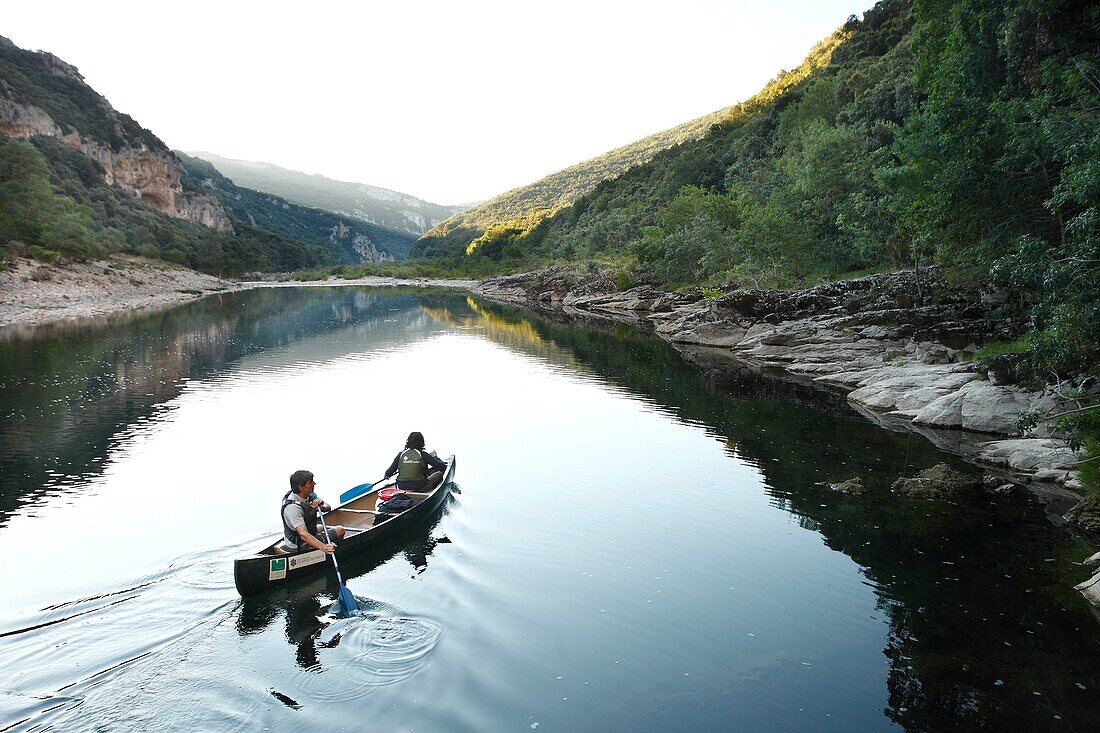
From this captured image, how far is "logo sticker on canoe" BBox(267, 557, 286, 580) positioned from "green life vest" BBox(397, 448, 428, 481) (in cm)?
395

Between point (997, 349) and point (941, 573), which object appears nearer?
point (941, 573)

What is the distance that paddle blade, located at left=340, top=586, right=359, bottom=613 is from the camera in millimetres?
10102

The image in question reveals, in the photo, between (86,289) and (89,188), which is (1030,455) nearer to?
(86,289)

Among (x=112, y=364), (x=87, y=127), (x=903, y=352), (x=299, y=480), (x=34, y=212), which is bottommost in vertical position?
(x=903, y=352)

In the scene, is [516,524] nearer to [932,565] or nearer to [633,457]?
[633,457]

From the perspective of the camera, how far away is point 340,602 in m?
10.2

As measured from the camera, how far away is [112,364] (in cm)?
3203

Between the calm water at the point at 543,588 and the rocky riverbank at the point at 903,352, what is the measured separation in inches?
74.9

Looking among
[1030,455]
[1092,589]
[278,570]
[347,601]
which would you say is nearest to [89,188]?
[278,570]

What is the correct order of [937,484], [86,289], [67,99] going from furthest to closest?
[67,99] < [86,289] < [937,484]

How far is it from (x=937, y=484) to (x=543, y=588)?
9658mm

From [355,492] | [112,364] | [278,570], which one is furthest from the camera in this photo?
[112,364]

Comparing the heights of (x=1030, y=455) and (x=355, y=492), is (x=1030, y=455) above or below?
below

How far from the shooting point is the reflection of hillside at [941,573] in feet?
26.3
